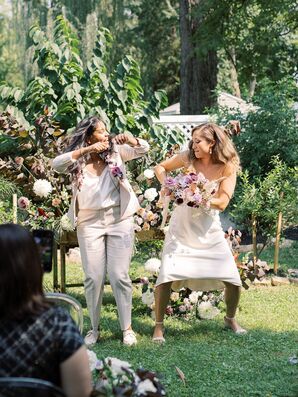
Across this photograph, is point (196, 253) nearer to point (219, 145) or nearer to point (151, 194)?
point (219, 145)

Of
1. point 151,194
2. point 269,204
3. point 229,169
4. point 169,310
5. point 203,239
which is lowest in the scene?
point 169,310

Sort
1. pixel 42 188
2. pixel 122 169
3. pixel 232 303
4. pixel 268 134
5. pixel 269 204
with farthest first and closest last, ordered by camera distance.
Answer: pixel 268 134 → pixel 269 204 → pixel 42 188 → pixel 232 303 → pixel 122 169

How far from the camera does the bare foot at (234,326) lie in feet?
19.7

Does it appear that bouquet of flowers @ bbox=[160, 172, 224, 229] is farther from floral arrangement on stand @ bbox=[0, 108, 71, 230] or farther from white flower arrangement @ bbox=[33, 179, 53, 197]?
white flower arrangement @ bbox=[33, 179, 53, 197]

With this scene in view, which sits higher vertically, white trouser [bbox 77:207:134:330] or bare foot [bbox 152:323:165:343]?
white trouser [bbox 77:207:134:330]

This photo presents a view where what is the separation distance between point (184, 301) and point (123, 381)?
3.66m

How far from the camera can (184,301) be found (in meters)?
6.60

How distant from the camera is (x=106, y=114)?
8594mm

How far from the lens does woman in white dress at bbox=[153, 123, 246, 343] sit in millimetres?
5750

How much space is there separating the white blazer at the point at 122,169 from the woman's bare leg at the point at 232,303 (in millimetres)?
1027

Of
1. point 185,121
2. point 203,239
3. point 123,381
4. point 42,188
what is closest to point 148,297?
point 203,239

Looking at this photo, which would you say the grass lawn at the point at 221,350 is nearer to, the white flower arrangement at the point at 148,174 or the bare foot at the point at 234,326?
the bare foot at the point at 234,326

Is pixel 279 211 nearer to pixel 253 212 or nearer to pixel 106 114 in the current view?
pixel 253 212

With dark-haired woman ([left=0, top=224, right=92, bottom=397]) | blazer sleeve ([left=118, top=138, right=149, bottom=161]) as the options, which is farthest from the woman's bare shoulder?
dark-haired woman ([left=0, top=224, right=92, bottom=397])
